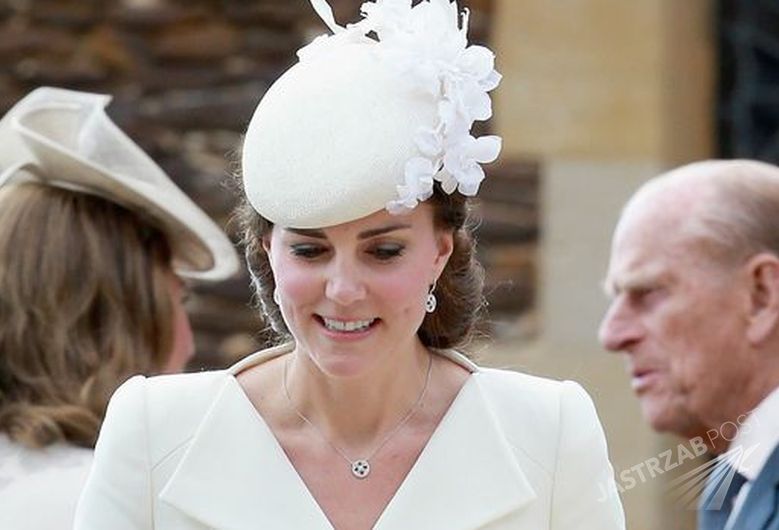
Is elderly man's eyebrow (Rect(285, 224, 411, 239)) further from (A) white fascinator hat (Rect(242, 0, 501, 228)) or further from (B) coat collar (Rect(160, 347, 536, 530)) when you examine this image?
(B) coat collar (Rect(160, 347, 536, 530))

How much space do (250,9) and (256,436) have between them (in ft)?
11.3

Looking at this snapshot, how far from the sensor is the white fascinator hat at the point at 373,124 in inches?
127

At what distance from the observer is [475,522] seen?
3.39 m

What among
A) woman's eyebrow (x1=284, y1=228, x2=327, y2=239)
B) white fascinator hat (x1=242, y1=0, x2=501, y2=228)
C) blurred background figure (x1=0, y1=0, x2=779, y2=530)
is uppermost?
white fascinator hat (x1=242, y1=0, x2=501, y2=228)

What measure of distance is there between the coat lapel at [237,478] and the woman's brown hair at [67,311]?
0.67 m

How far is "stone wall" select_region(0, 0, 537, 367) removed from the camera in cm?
674

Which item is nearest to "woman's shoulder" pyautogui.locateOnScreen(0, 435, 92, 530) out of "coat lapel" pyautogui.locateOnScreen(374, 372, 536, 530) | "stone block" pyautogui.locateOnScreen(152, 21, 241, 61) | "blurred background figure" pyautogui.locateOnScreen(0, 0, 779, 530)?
"coat lapel" pyautogui.locateOnScreen(374, 372, 536, 530)

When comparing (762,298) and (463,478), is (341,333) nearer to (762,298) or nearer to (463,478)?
(463,478)

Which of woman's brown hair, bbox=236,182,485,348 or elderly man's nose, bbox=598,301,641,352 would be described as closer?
woman's brown hair, bbox=236,182,485,348

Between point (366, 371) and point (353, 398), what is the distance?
11 centimetres

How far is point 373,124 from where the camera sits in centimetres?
324

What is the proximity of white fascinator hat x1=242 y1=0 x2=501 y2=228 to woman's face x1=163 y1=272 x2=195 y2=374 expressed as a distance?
979 millimetres

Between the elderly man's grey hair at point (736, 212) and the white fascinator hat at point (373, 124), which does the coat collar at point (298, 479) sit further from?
the elderly man's grey hair at point (736, 212)

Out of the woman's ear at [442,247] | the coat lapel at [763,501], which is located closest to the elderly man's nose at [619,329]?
the coat lapel at [763,501]
